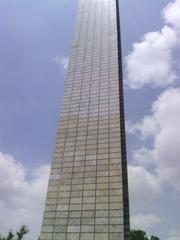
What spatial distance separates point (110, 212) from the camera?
2795cm

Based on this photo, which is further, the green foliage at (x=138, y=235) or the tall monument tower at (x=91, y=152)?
the green foliage at (x=138, y=235)

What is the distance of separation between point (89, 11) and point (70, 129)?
1067 inches

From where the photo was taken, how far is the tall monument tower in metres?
28.2

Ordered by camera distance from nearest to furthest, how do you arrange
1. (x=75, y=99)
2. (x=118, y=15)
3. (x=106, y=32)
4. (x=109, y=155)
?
(x=109, y=155) → (x=75, y=99) → (x=106, y=32) → (x=118, y=15)

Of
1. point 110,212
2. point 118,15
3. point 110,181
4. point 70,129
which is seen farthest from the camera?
point 118,15

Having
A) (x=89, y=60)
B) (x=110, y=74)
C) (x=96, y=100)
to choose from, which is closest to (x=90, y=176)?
(x=96, y=100)

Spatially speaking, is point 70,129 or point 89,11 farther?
point 89,11

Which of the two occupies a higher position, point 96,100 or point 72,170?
point 96,100

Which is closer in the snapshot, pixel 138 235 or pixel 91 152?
pixel 91 152

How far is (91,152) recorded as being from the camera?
32938 millimetres

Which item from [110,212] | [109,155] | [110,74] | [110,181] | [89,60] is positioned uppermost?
[89,60]

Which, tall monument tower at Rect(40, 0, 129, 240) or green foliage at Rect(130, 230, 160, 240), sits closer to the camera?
tall monument tower at Rect(40, 0, 129, 240)

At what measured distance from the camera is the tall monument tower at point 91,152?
28188mm

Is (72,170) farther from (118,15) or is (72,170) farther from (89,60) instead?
(118,15)
